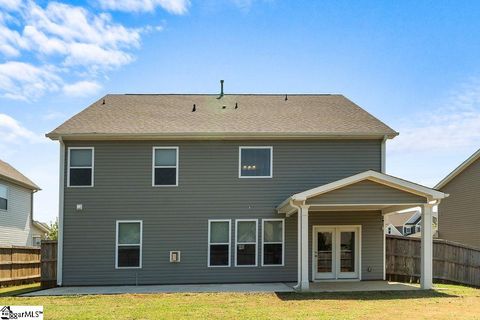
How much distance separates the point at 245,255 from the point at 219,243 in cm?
90

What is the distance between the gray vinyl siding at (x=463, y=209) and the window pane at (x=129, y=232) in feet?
48.3

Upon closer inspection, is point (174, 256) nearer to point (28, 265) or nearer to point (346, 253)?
point (346, 253)

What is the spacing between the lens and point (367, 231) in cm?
1702

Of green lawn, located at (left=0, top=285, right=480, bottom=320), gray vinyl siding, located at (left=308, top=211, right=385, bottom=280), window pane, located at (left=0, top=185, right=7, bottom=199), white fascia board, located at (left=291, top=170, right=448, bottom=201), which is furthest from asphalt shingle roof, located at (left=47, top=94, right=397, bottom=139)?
window pane, located at (left=0, top=185, right=7, bottom=199)

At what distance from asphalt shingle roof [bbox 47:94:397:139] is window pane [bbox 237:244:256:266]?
357 centimetres

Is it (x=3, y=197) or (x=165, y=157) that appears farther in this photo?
(x=3, y=197)

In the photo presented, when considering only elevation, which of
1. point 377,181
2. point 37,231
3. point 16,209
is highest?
point 377,181

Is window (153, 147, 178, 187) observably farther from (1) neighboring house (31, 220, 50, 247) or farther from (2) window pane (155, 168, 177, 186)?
(1) neighboring house (31, 220, 50, 247)

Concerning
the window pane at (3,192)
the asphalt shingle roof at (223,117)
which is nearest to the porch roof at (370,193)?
the asphalt shingle roof at (223,117)

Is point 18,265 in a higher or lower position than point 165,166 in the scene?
lower

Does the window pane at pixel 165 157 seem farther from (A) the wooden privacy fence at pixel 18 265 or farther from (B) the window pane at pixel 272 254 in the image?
(A) the wooden privacy fence at pixel 18 265

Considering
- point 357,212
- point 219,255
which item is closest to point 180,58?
point 219,255

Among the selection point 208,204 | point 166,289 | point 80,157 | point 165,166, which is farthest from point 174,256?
→ point 80,157
